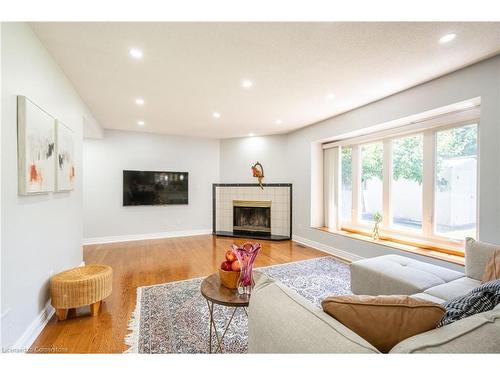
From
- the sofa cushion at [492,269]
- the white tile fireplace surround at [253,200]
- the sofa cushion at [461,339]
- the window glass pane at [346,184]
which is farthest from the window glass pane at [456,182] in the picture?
the white tile fireplace surround at [253,200]

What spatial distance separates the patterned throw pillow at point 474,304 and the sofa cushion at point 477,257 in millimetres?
1224

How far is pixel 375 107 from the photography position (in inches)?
139

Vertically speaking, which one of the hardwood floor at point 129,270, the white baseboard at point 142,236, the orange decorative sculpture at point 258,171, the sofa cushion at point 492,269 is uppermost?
the orange decorative sculpture at point 258,171

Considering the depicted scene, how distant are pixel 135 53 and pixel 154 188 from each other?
386cm

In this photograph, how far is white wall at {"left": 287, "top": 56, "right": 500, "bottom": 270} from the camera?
7.60ft

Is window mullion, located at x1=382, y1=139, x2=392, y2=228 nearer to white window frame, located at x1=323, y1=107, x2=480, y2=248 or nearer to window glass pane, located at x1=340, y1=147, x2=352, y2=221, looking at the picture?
white window frame, located at x1=323, y1=107, x2=480, y2=248

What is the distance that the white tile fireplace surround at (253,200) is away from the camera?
5695mm

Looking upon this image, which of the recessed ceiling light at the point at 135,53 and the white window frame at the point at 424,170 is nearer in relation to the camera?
the recessed ceiling light at the point at 135,53

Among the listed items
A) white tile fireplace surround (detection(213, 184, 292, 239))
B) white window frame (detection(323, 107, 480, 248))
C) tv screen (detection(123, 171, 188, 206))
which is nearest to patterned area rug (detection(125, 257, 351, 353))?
white window frame (detection(323, 107, 480, 248))

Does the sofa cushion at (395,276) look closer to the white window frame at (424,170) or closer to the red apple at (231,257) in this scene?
the white window frame at (424,170)

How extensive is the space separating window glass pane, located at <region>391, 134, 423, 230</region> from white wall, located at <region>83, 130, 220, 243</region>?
4.17 metres

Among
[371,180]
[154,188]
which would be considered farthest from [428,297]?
[154,188]
